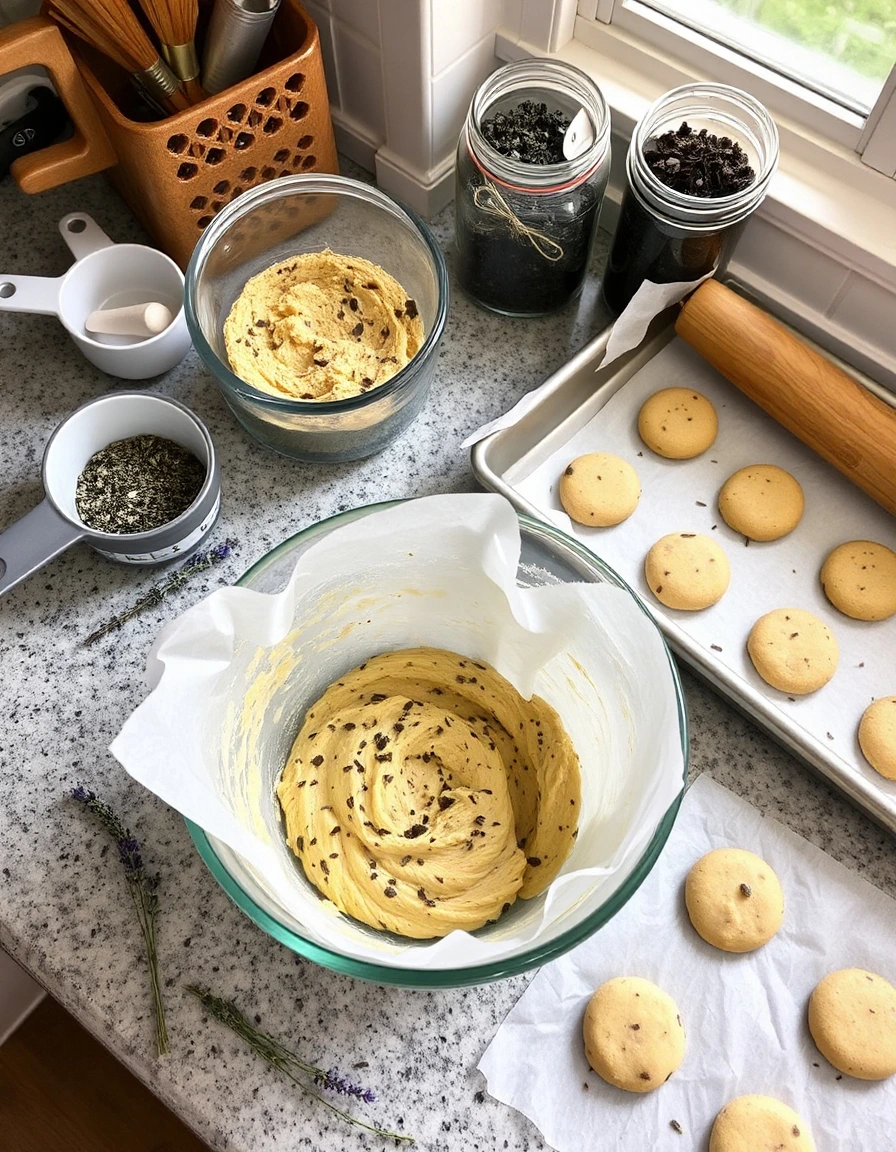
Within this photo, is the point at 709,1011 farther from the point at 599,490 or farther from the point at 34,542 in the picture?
the point at 34,542

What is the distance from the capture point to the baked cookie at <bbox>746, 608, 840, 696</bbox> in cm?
71

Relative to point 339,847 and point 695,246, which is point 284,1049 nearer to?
point 339,847

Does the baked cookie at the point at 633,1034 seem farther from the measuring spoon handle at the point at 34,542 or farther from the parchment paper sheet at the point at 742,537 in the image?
the measuring spoon handle at the point at 34,542

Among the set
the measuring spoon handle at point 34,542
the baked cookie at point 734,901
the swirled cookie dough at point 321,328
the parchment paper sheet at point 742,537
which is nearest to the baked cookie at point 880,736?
the parchment paper sheet at point 742,537

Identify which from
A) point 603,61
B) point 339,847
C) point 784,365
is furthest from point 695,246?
A: point 339,847

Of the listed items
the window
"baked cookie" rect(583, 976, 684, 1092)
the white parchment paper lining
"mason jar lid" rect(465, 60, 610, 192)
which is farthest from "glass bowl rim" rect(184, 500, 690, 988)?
the window

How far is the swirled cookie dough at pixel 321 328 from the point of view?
0.75 meters

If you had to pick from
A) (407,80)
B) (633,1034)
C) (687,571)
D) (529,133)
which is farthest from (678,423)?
(633,1034)

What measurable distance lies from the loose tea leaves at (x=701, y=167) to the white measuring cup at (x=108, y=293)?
40cm

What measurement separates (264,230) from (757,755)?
0.59m

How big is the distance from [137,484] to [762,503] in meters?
0.50

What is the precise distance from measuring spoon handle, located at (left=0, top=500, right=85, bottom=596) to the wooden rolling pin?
0.53 m

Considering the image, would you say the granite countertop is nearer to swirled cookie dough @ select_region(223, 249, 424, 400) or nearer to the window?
swirled cookie dough @ select_region(223, 249, 424, 400)

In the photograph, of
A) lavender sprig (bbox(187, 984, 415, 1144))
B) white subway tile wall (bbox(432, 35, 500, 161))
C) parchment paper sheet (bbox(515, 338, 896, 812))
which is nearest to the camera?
lavender sprig (bbox(187, 984, 415, 1144))
